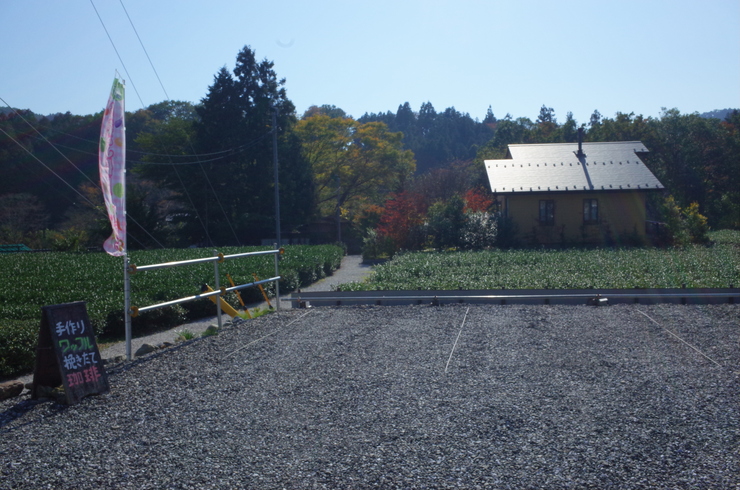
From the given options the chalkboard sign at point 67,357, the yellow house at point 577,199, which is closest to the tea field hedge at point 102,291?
the chalkboard sign at point 67,357

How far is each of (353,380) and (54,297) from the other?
8.55 m

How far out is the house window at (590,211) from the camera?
26.8m

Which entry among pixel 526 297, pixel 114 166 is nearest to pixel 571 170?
pixel 526 297

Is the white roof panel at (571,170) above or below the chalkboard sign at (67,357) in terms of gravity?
above

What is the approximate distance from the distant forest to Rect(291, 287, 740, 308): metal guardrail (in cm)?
2596

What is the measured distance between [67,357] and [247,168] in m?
36.4

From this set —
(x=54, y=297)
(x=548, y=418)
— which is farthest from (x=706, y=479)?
(x=54, y=297)

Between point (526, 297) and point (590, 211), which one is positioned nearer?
point (526, 297)

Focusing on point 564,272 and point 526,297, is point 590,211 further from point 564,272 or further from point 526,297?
point 526,297

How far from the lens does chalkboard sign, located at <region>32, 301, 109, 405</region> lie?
5.07 m

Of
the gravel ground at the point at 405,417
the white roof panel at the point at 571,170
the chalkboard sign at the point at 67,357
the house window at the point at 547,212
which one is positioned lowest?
the gravel ground at the point at 405,417

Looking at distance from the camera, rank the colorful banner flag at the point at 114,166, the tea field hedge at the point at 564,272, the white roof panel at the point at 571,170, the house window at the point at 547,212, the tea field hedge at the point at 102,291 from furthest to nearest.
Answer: the house window at the point at 547,212
the white roof panel at the point at 571,170
the tea field hedge at the point at 564,272
the tea field hedge at the point at 102,291
the colorful banner flag at the point at 114,166

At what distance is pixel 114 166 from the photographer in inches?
242

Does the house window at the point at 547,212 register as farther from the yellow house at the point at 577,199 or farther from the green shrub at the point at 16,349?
the green shrub at the point at 16,349
